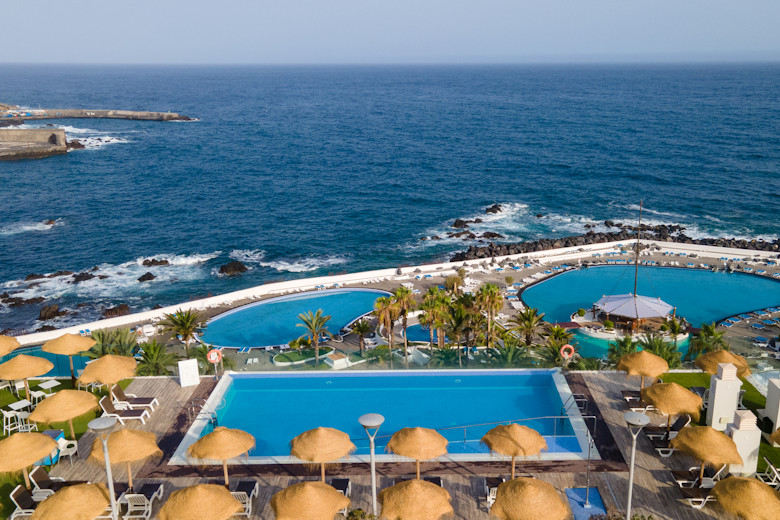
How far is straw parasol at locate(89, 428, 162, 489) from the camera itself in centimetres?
1781

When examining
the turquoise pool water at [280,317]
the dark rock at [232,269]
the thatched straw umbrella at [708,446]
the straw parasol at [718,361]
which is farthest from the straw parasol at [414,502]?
the dark rock at [232,269]

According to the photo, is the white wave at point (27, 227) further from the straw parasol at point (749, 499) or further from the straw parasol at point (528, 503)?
the straw parasol at point (749, 499)

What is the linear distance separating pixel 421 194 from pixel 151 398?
207ft

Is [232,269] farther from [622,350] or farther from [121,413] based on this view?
[622,350]

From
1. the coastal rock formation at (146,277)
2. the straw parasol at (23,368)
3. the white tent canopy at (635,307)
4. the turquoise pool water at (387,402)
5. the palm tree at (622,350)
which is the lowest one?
the coastal rock formation at (146,277)

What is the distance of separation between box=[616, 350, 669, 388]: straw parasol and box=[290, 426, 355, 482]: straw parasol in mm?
10699

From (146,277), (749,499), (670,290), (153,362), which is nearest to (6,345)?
(153,362)

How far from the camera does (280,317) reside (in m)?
41.6

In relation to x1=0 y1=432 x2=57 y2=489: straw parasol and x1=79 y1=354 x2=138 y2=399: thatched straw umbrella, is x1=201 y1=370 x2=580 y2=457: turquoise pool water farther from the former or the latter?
x1=0 y1=432 x2=57 y2=489: straw parasol

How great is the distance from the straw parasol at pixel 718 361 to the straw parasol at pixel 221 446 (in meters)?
16.4

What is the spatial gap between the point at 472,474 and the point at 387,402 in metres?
6.44

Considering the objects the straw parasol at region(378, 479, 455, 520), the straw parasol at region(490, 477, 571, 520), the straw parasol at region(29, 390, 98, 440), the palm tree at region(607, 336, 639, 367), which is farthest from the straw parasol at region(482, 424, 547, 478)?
the straw parasol at region(29, 390, 98, 440)

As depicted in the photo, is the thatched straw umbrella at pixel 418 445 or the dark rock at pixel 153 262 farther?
the dark rock at pixel 153 262

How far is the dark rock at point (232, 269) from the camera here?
Result: 55.8 metres
